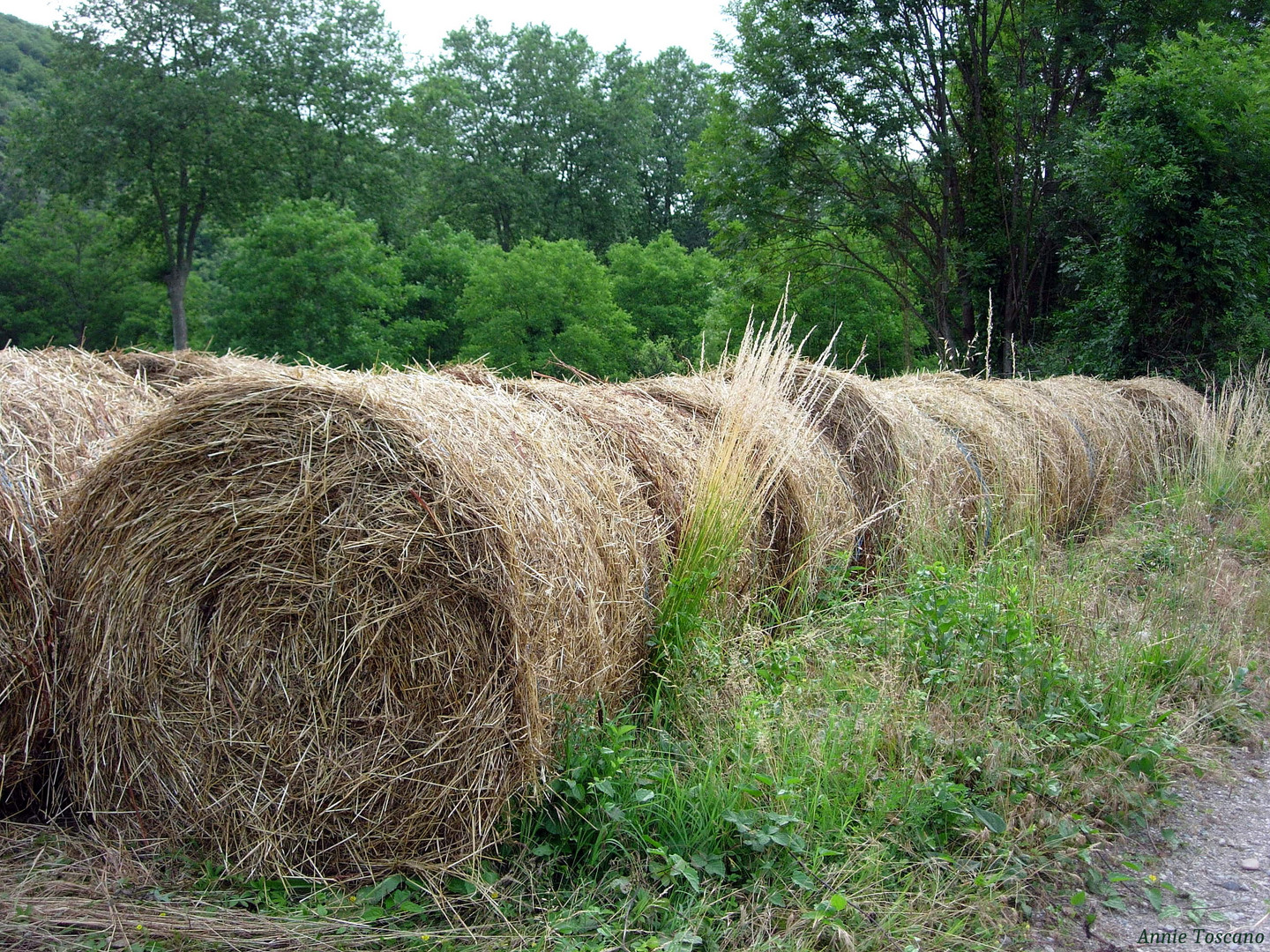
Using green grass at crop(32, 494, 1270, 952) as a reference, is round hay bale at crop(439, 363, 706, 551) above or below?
above

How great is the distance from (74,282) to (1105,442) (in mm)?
38451

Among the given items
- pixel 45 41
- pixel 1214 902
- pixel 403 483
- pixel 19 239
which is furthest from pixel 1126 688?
pixel 45 41

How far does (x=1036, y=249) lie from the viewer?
59.0 feet

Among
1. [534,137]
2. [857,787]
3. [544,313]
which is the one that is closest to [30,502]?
[857,787]

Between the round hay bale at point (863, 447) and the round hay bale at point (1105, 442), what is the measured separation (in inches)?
117

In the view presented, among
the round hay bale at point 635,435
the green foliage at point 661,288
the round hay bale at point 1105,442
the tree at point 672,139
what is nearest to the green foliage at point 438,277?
the green foliage at point 661,288

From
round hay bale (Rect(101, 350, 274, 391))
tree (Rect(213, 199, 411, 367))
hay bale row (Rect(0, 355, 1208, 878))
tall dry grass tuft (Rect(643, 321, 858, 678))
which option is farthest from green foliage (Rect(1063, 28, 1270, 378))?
tree (Rect(213, 199, 411, 367))

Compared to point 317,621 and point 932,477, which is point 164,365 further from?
point 932,477

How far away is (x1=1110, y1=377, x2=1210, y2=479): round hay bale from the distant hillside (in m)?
36.0

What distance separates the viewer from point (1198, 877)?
2994 millimetres

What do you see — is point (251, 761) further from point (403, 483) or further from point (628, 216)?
point (628, 216)

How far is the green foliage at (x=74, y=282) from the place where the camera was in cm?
3497

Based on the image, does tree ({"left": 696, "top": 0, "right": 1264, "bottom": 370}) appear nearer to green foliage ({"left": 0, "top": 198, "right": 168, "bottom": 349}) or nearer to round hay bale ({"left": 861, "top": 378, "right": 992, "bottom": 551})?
round hay bale ({"left": 861, "top": 378, "right": 992, "bottom": 551})

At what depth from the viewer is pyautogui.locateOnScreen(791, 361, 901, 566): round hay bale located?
5.49m
